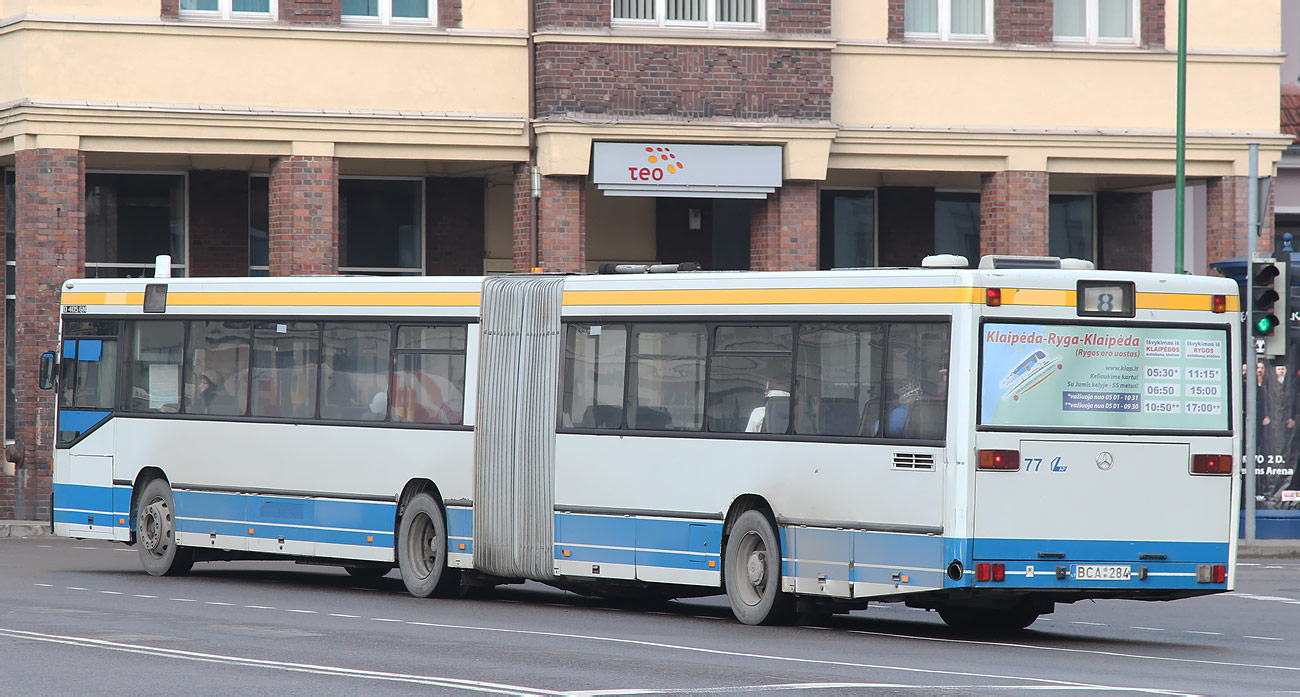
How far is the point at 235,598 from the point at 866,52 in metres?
14.7

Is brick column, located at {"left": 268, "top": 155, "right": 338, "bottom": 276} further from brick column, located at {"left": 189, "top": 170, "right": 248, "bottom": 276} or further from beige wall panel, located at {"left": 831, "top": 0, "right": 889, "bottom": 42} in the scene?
beige wall panel, located at {"left": 831, "top": 0, "right": 889, "bottom": 42}

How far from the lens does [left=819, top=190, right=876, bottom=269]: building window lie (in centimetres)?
3250

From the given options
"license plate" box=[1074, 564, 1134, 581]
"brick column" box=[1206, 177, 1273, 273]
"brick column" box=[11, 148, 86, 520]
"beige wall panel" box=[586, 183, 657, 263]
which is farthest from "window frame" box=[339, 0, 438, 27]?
"license plate" box=[1074, 564, 1134, 581]

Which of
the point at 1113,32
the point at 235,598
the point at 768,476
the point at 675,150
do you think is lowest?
the point at 235,598

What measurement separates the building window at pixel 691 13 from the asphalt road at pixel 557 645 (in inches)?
422

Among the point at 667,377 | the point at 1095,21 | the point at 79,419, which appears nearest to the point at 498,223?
the point at 1095,21

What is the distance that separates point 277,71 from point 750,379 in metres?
14.0

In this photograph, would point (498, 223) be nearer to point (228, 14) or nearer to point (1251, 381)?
point (228, 14)

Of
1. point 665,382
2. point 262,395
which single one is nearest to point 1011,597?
point 665,382

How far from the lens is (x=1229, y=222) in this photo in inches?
1206

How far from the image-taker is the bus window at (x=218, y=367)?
19.8 m

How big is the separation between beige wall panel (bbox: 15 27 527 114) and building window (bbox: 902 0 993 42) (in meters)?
5.58

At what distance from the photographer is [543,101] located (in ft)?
A: 94.0

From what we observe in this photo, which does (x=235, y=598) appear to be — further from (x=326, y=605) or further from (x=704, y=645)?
(x=704, y=645)
